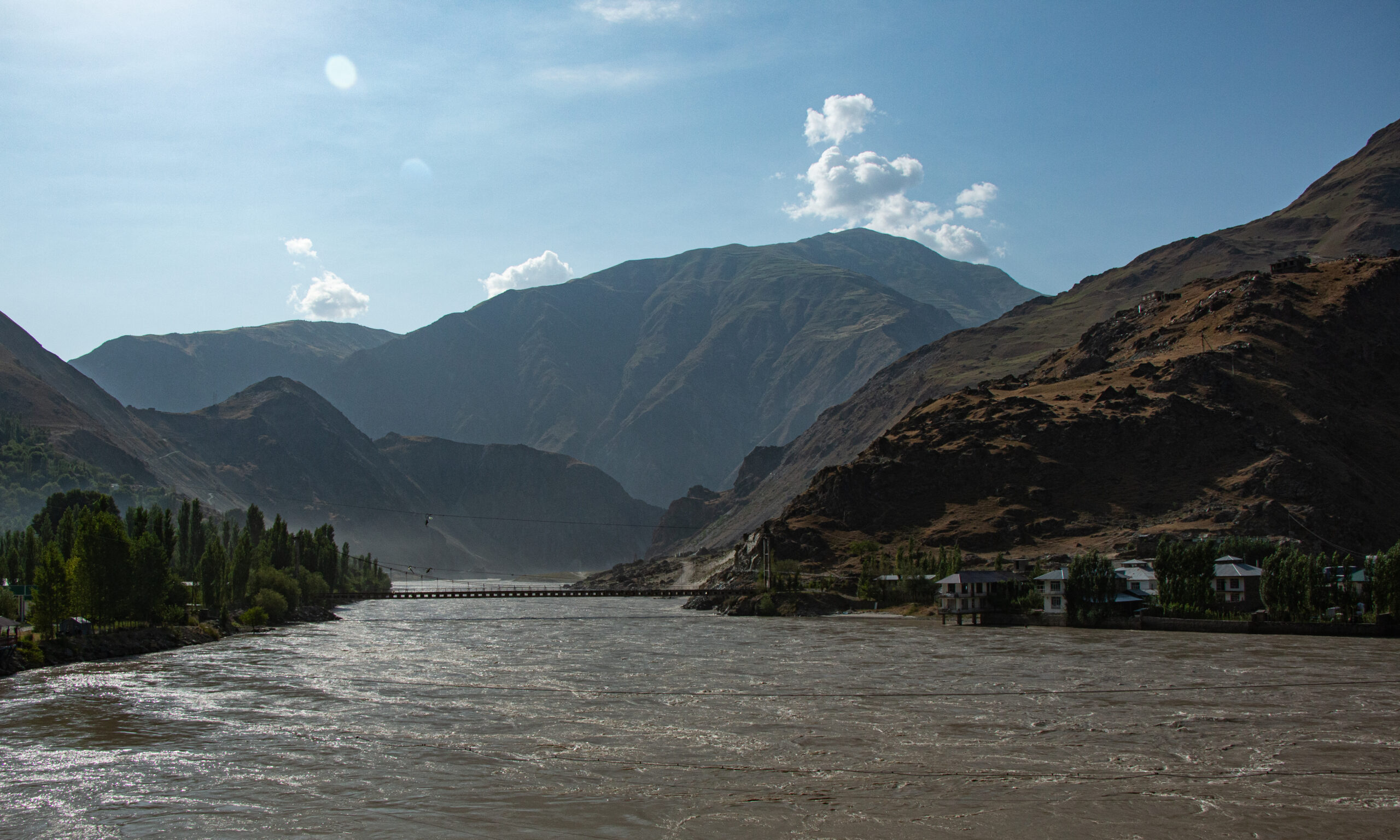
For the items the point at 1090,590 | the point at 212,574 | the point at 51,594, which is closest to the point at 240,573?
the point at 212,574

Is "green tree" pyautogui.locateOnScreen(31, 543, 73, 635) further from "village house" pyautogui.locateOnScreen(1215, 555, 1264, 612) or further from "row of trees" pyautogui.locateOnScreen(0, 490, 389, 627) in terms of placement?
"village house" pyautogui.locateOnScreen(1215, 555, 1264, 612)

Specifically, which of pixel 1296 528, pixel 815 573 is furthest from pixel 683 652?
pixel 1296 528

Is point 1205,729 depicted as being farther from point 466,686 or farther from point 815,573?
point 815,573

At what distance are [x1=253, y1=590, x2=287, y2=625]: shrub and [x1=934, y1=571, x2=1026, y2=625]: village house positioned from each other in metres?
76.3

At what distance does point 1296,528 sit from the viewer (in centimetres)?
13475

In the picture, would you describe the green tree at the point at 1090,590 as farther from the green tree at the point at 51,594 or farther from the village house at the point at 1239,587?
the green tree at the point at 51,594

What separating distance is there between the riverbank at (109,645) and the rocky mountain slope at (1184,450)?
325 ft

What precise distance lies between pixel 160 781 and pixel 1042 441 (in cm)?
15821

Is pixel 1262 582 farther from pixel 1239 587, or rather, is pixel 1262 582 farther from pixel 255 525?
pixel 255 525

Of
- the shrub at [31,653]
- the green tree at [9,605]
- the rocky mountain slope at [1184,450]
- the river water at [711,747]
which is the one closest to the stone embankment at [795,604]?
the rocky mountain slope at [1184,450]

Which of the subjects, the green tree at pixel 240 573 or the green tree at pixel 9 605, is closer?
the green tree at pixel 9 605

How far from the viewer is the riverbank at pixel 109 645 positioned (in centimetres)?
6338

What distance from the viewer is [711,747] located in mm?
36188

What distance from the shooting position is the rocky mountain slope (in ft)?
474
